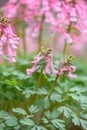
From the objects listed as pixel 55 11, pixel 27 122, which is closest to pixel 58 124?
pixel 27 122

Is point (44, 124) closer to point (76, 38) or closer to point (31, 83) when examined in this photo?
point (31, 83)

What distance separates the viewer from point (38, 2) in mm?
2113

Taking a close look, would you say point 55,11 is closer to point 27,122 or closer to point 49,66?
point 49,66

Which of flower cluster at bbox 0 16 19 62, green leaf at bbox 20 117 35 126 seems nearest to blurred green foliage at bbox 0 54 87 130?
green leaf at bbox 20 117 35 126

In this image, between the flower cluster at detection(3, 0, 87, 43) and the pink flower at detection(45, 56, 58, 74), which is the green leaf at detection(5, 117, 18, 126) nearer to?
the pink flower at detection(45, 56, 58, 74)

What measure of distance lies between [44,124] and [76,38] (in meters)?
A: 0.67

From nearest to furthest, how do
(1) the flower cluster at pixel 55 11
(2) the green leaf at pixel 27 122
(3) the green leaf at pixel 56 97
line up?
(2) the green leaf at pixel 27 122, (3) the green leaf at pixel 56 97, (1) the flower cluster at pixel 55 11

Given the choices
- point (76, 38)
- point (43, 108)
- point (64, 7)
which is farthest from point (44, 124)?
point (76, 38)

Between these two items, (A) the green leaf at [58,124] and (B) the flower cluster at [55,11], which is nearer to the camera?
(A) the green leaf at [58,124]

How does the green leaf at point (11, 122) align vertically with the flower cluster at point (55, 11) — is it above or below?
below

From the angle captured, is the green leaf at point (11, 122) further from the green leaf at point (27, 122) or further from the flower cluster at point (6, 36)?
the flower cluster at point (6, 36)

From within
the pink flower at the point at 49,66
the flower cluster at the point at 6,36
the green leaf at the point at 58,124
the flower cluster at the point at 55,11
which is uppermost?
the flower cluster at the point at 55,11

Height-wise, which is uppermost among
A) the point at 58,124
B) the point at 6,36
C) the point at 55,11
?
the point at 55,11

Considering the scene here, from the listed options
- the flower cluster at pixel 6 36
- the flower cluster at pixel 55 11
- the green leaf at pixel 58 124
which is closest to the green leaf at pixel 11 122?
the green leaf at pixel 58 124
